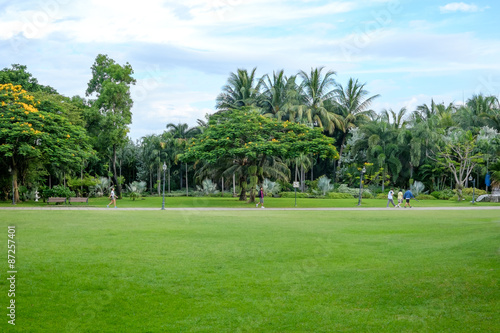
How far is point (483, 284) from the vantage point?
7.77m

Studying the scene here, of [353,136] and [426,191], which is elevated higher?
[353,136]

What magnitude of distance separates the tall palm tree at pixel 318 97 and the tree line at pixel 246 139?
12 centimetres

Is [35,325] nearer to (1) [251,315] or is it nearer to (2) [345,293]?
(1) [251,315]

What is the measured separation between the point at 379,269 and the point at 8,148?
26633 millimetres

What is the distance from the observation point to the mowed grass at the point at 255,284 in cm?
650

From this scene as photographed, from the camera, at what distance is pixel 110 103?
41625 millimetres

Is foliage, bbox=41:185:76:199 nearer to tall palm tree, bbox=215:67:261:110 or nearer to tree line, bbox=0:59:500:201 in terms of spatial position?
tree line, bbox=0:59:500:201

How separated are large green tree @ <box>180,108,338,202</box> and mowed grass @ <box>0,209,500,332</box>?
61.9ft

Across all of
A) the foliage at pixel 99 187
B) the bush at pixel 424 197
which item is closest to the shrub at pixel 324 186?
the bush at pixel 424 197

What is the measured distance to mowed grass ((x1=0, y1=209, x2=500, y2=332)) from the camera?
6.50 metres

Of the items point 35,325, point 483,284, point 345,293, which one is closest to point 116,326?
point 35,325

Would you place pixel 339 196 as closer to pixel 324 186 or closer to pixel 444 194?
pixel 324 186

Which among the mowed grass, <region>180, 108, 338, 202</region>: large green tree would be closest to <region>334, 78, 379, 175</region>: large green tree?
<region>180, 108, 338, 202</region>: large green tree

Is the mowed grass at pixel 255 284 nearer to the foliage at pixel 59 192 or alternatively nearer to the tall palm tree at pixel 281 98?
the foliage at pixel 59 192
